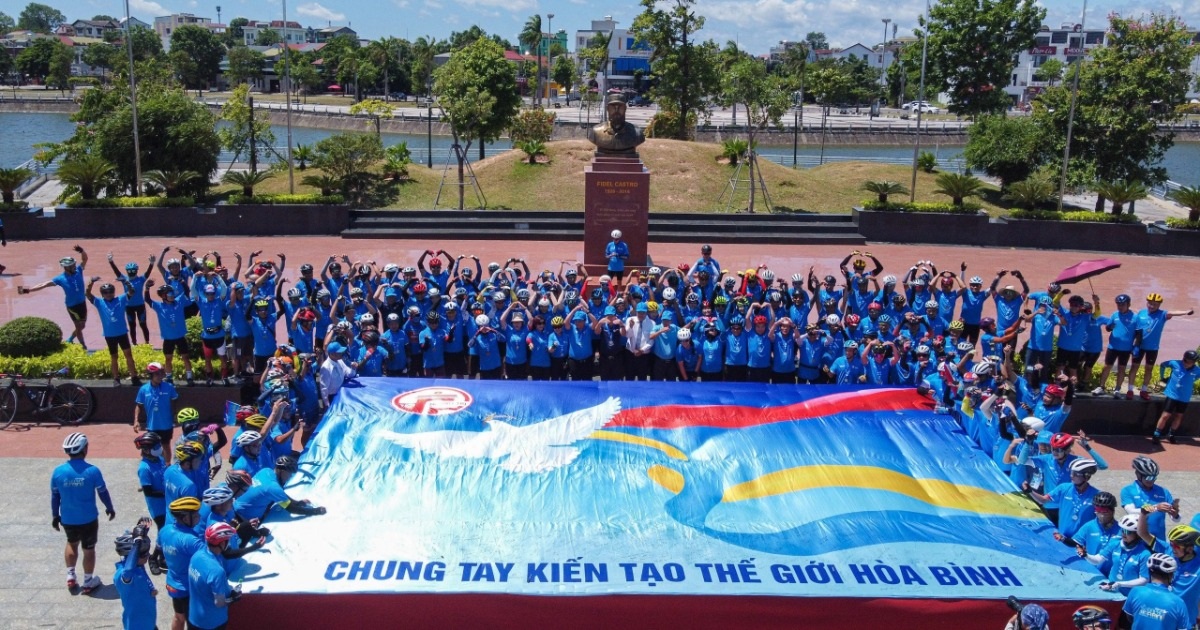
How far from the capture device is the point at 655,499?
8641mm

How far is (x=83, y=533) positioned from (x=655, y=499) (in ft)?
16.6

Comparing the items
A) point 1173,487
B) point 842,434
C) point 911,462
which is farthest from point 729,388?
point 1173,487

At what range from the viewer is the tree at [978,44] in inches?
1519

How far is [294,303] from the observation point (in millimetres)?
12094

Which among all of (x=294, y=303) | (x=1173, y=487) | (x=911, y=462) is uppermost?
(x=294, y=303)

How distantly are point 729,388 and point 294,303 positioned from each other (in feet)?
18.3

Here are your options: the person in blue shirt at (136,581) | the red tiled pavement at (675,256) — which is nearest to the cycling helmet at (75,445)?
the person in blue shirt at (136,581)

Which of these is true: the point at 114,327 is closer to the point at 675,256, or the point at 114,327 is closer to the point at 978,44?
the point at 675,256

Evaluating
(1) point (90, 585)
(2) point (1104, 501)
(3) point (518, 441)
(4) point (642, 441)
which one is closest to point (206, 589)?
(1) point (90, 585)

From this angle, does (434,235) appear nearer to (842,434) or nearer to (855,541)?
(842,434)

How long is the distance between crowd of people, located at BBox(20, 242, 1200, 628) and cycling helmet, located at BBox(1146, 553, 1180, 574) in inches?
60.3

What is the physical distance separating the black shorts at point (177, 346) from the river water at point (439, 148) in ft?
122

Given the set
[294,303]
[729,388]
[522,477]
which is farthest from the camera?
[294,303]

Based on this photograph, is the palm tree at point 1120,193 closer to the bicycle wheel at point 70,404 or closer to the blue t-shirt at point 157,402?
the blue t-shirt at point 157,402
